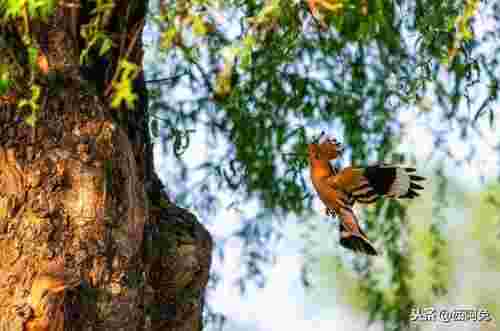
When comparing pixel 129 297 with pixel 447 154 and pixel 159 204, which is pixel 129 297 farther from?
pixel 447 154

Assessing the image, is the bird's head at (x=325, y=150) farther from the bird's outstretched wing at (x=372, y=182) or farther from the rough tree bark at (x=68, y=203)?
the rough tree bark at (x=68, y=203)

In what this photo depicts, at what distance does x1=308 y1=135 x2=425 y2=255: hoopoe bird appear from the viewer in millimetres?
2510

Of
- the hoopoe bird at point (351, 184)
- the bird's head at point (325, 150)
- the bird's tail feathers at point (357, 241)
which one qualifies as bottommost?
the bird's tail feathers at point (357, 241)

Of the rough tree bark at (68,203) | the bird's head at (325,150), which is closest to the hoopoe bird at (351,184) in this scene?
the bird's head at (325,150)

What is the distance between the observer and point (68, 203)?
2.39 m

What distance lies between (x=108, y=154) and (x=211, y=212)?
1.40 m

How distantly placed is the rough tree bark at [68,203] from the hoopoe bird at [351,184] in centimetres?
43

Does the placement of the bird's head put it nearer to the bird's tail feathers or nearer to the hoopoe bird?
the hoopoe bird

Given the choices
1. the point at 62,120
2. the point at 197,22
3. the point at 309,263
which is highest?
the point at 197,22

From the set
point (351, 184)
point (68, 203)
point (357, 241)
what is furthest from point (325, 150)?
point (68, 203)

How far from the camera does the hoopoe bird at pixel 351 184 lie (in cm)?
251

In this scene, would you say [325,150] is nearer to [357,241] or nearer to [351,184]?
[351,184]

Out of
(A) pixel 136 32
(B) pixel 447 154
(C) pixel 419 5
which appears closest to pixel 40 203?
(A) pixel 136 32

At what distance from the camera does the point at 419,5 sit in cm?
294
